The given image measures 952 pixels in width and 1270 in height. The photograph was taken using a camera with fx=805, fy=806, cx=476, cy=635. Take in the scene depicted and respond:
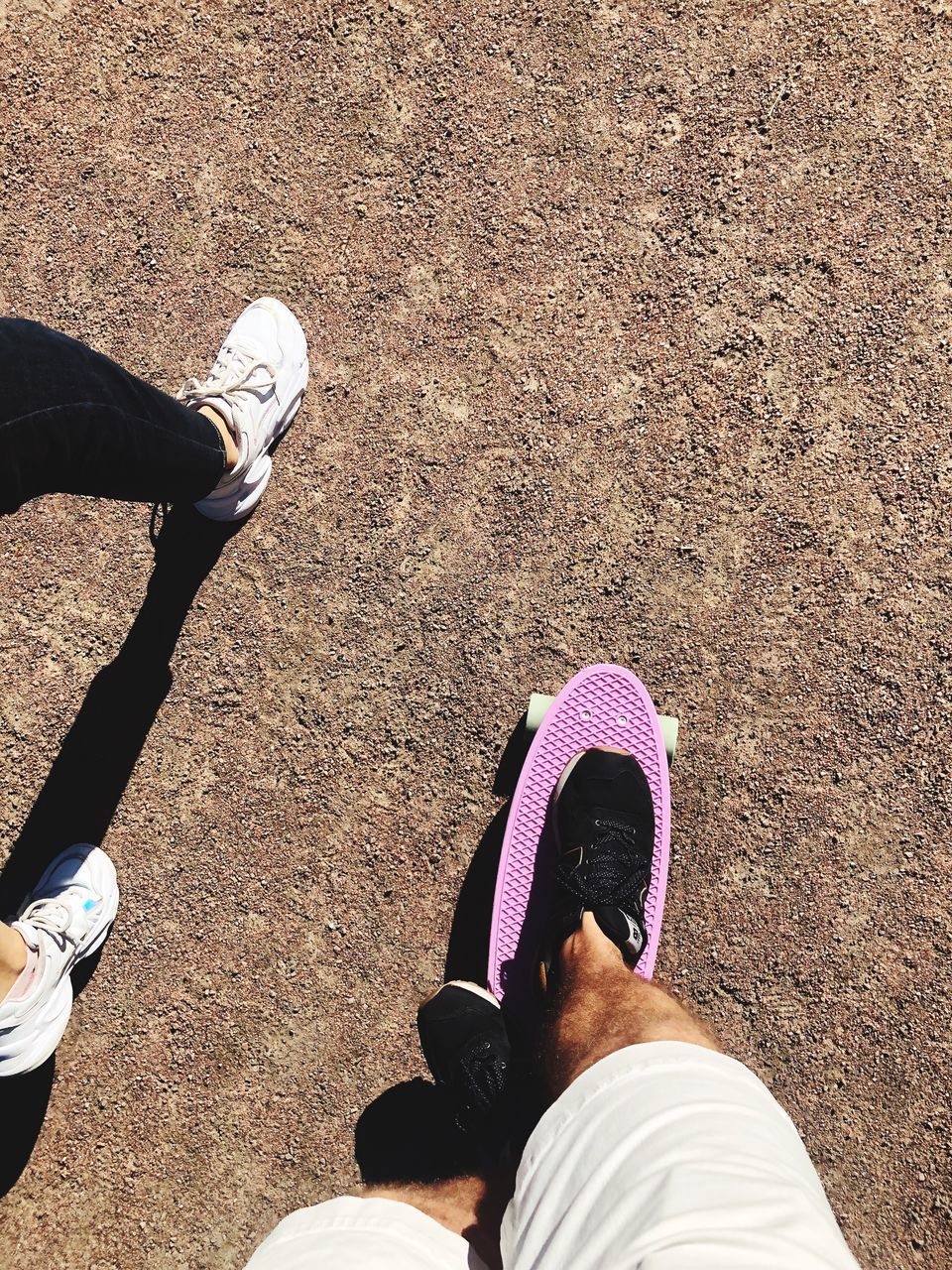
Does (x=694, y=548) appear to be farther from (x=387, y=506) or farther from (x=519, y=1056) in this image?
(x=519, y=1056)

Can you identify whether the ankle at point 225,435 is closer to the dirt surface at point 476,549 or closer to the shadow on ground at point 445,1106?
the dirt surface at point 476,549

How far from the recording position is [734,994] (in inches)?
63.8

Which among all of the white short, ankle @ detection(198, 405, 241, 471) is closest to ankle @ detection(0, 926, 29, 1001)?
the white short

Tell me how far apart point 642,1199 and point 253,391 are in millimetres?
1468

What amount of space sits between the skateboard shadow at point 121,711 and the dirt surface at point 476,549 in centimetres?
2

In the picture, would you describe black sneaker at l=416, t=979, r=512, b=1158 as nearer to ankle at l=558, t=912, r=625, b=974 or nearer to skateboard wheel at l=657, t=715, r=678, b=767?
ankle at l=558, t=912, r=625, b=974

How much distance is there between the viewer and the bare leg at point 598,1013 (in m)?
1.34

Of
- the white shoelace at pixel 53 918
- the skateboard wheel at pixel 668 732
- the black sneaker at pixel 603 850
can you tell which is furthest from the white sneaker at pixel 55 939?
the skateboard wheel at pixel 668 732

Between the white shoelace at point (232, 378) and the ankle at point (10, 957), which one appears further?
the white shoelace at point (232, 378)

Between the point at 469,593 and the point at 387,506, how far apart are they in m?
0.25

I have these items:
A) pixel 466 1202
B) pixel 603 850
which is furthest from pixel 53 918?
pixel 603 850

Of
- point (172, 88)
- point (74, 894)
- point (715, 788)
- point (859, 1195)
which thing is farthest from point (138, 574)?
point (859, 1195)

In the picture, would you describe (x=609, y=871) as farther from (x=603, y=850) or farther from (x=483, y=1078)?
(x=483, y=1078)

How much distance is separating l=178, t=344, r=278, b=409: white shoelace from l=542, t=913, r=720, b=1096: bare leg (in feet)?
4.04
